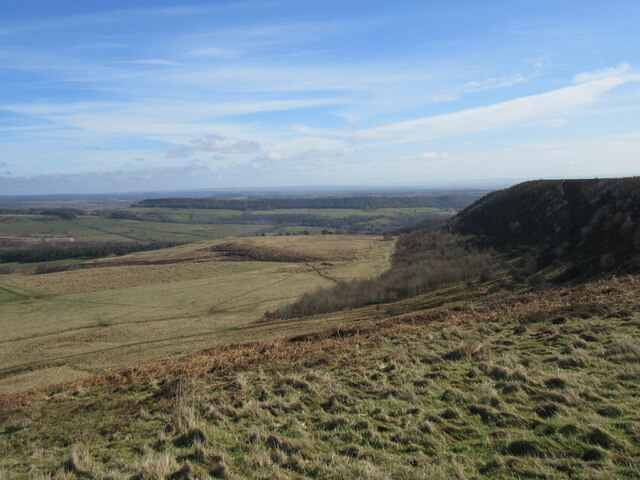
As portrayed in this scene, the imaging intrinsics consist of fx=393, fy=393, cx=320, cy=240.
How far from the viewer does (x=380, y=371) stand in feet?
36.5

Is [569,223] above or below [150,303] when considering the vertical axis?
above

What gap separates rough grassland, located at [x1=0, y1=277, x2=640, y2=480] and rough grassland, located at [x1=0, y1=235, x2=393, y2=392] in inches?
394

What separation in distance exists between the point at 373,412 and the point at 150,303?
153 ft

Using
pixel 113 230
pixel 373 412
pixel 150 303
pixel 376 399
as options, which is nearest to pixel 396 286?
pixel 150 303

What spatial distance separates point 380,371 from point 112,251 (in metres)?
102

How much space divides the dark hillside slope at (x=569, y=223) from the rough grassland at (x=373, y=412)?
12.9 metres

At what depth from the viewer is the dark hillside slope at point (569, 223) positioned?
2552 cm

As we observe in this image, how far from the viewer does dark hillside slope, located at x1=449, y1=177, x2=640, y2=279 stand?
83.7 ft

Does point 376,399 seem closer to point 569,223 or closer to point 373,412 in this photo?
point 373,412

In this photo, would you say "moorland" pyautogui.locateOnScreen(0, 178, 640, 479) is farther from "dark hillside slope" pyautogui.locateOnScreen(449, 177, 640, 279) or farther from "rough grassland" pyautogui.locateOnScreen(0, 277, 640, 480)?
"dark hillside slope" pyautogui.locateOnScreen(449, 177, 640, 279)

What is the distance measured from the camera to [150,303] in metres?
49.3

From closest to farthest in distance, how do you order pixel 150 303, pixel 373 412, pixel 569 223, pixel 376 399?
1. pixel 373 412
2. pixel 376 399
3. pixel 569 223
4. pixel 150 303

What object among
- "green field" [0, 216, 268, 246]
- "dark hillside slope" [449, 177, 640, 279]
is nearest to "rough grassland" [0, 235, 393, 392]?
"dark hillside slope" [449, 177, 640, 279]

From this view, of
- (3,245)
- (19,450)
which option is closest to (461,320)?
(19,450)
